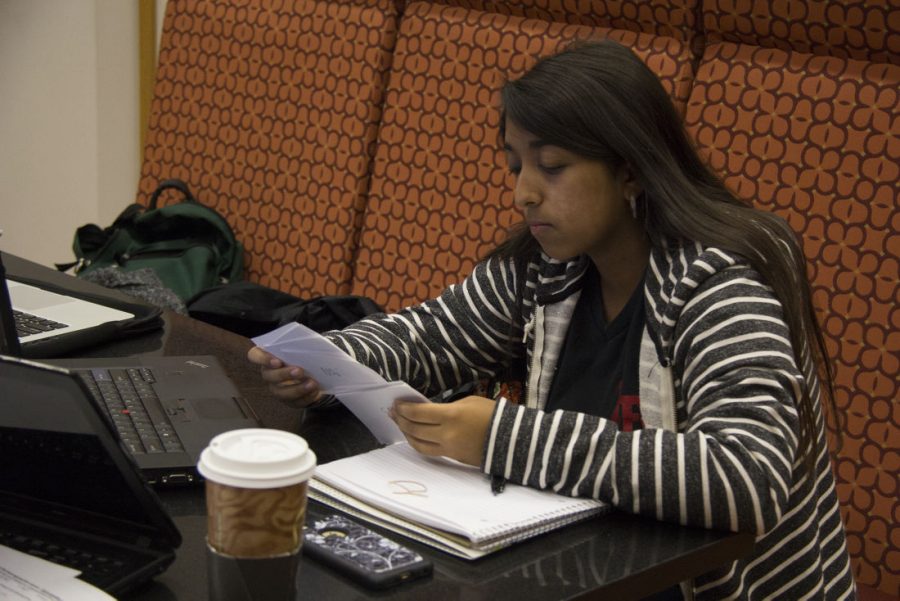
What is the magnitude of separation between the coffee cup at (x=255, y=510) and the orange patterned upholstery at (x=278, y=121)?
1.80m

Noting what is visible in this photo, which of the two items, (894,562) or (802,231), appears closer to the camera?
(894,562)

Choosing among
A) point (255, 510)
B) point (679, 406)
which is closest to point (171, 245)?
point (679, 406)

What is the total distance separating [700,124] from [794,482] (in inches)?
35.1

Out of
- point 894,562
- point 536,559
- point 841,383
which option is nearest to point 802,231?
point 841,383

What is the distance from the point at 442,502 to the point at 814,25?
1234 mm

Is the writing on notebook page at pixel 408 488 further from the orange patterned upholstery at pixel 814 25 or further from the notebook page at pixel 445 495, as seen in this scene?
the orange patterned upholstery at pixel 814 25

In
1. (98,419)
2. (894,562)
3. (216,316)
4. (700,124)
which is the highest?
(700,124)

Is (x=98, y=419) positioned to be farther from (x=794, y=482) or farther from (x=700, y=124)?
(x=700, y=124)

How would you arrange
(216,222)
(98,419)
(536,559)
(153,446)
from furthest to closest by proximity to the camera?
(216,222) < (153,446) < (536,559) < (98,419)

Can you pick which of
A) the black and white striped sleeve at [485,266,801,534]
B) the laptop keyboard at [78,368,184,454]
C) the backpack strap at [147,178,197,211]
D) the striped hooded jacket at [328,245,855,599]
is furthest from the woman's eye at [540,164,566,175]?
the backpack strap at [147,178,197,211]

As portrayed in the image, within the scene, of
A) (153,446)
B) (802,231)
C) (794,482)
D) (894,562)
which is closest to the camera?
(153,446)

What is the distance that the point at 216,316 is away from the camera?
2.31m

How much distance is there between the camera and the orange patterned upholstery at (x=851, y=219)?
5.80 feet

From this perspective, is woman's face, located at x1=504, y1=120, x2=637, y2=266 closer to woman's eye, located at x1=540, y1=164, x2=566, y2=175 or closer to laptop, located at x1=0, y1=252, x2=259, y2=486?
woman's eye, located at x1=540, y1=164, x2=566, y2=175
